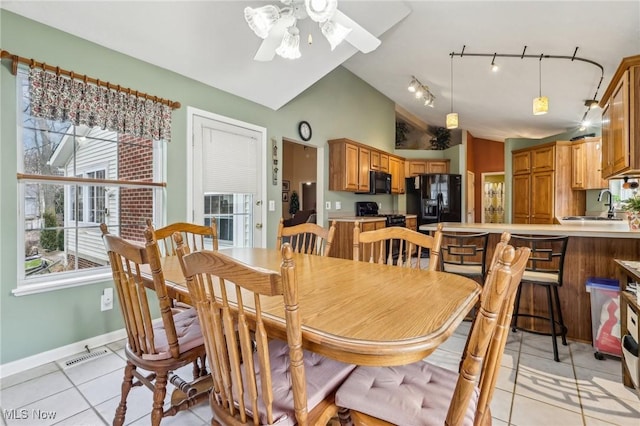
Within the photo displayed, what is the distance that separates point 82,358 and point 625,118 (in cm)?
432

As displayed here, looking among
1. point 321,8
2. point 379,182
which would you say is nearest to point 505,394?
point 321,8

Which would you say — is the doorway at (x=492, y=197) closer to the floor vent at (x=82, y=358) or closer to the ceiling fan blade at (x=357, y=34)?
the ceiling fan blade at (x=357, y=34)

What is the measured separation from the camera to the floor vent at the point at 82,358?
7.11 ft

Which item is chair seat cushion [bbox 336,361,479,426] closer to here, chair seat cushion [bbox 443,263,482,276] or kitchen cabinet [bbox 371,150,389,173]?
chair seat cushion [bbox 443,263,482,276]

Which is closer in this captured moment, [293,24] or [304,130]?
[293,24]

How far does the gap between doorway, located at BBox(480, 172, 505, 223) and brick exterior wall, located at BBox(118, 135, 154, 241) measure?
27.3 feet

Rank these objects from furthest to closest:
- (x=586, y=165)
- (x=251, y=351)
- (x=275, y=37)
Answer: (x=586, y=165)
(x=275, y=37)
(x=251, y=351)

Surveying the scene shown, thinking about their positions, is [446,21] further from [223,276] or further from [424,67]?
[223,276]

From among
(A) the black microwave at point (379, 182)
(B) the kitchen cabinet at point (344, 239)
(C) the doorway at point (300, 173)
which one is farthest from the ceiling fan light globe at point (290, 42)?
(C) the doorway at point (300, 173)

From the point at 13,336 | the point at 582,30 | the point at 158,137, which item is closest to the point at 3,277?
the point at 13,336

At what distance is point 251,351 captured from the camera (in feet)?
2.86

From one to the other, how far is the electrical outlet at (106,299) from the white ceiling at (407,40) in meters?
1.99

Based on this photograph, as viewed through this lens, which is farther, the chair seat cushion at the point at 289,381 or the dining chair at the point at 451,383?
the chair seat cushion at the point at 289,381

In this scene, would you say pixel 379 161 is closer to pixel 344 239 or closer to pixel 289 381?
pixel 344 239
